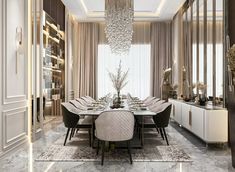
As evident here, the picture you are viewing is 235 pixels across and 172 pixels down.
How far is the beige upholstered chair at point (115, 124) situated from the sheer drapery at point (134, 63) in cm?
696

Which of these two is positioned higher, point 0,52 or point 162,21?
point 162,21

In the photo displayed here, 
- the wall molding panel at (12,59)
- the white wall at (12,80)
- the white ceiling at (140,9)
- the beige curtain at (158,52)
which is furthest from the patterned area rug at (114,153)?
the beige curtain at (158,52)

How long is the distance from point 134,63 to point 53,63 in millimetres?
3827

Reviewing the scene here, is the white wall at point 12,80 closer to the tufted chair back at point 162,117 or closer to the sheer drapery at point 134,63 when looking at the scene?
the tufted chair back at point 162,117

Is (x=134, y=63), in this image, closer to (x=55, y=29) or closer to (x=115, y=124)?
(x=55, y=29)

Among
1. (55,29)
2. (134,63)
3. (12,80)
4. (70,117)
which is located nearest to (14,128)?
(12,80)

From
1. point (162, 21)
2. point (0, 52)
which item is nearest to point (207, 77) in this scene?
point (0, 52)

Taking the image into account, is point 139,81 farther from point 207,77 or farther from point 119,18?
point 207,77

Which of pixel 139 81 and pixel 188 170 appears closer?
pixel 188 170

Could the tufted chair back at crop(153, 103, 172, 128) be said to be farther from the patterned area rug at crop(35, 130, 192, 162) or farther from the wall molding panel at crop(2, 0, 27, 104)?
the wall molding panel at crop(2, 0, 27, 104)

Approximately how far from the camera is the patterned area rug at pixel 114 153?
4.31 meters

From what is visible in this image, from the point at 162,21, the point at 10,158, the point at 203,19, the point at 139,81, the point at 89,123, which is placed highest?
the point at 162,21

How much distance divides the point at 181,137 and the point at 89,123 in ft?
7.04

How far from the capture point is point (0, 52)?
14.4ft
